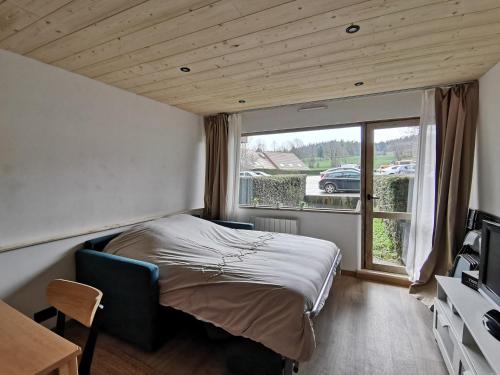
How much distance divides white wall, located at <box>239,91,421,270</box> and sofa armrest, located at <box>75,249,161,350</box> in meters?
2.31

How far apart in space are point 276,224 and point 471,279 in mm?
2328

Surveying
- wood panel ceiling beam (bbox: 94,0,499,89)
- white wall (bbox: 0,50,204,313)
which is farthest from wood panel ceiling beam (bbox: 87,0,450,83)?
white wall (bbox: 0,50,204,313)

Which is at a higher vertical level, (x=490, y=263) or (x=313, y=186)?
(x=313, y=186)

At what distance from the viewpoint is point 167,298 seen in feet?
6.75

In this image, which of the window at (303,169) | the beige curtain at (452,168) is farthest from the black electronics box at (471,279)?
the window at (303,169)

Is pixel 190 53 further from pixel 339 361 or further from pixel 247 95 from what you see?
pixel 339 361

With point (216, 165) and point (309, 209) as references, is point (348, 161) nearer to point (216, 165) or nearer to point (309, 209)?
point (309, 209)

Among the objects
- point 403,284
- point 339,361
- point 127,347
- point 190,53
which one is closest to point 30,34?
point 190,53

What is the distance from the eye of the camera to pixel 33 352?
0.96 m

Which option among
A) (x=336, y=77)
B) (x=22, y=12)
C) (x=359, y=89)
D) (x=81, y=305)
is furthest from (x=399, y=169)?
(x=22, y=12)

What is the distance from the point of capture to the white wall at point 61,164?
2.01m

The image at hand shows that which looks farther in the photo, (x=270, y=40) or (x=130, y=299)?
(x=130, y=299)

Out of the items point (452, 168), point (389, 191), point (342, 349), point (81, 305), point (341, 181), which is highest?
point (452, 168)

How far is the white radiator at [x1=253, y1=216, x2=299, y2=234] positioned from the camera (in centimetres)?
375
